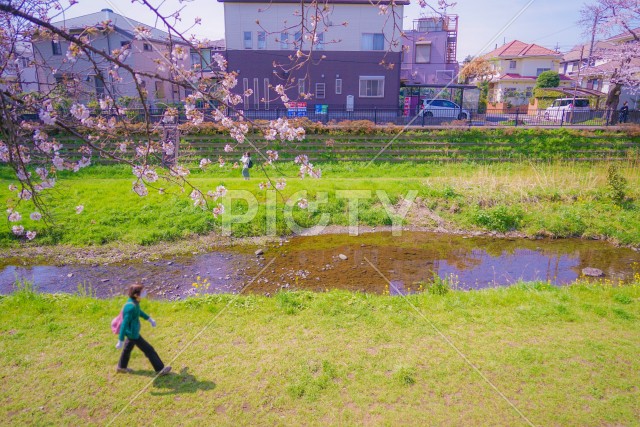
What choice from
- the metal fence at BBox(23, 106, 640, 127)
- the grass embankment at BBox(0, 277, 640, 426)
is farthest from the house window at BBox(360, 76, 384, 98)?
the grass embankment at BBox(0, 277, 640, 426)

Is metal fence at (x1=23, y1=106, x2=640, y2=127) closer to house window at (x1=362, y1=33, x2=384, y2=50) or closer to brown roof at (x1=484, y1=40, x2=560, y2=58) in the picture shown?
house window at (x1=362, y1=33, x2=384, y2=50)

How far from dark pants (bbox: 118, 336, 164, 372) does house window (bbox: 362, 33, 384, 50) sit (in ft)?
84.1

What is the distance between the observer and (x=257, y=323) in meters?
6.27

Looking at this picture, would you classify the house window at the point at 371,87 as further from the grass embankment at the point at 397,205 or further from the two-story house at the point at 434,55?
the grass embankment at the point at 397,205

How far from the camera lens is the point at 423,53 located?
34.9 metres

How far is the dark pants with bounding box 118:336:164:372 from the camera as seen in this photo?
16.0 feet

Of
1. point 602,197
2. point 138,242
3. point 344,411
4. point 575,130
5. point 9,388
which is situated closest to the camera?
point 344,411

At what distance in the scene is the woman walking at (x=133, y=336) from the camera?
4754 mm

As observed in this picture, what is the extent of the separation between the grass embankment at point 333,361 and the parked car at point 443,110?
1768cm

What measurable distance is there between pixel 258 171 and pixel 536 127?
13.6 metres

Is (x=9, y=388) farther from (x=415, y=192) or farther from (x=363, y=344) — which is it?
(x=415, y=192)

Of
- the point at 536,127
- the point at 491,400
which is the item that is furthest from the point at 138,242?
the point at 536,127

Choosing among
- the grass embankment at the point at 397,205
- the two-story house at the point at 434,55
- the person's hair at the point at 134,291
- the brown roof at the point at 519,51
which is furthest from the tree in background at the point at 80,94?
the brown roof at the point at 519,51

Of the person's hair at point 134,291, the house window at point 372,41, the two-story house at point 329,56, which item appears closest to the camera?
the person's hair at point 134,291
